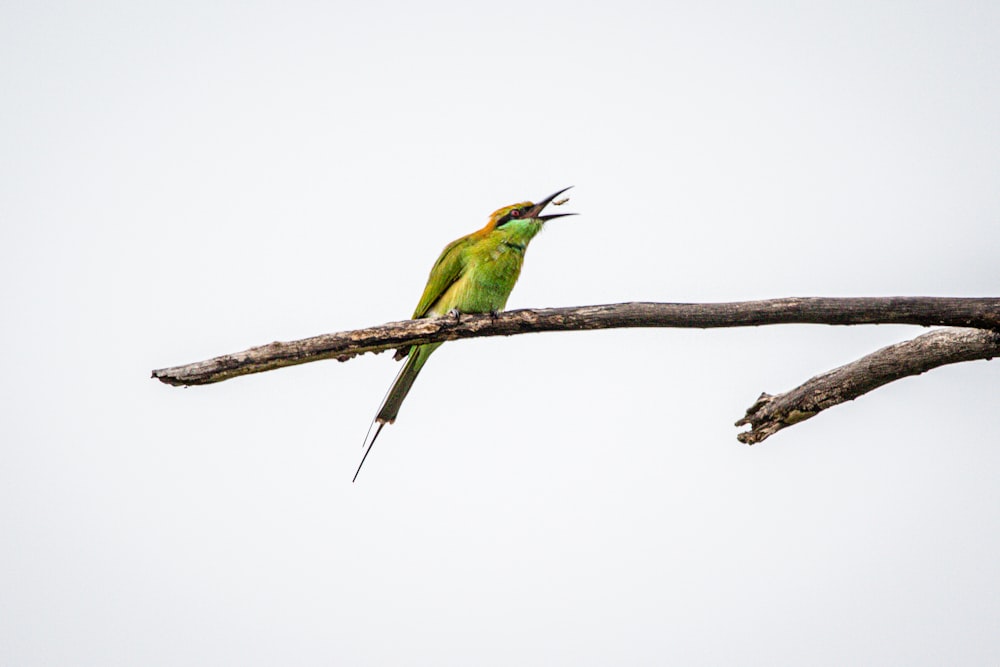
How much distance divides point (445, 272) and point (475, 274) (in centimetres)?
20

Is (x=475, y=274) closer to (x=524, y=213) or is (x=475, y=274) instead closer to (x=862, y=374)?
→ (x=524, y=213)

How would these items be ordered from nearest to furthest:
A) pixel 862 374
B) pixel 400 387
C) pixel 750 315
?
pixel 750 315 → pixel 862 374 → pixel 400 387

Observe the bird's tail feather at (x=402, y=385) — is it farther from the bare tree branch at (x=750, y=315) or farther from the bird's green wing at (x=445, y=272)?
the bare tree branch at (x=750, y=315)

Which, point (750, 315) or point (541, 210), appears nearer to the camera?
point (750, 315)

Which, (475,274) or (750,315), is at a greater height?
(475,274)

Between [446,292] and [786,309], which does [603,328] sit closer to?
[786,309]

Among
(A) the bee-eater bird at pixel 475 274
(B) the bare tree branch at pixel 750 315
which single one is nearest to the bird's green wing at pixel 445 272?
(A) the bee-eater bird at pixel 475 274

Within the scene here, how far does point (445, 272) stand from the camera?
4.22 m

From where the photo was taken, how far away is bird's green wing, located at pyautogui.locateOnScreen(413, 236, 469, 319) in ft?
13.8

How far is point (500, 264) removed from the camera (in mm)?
4160

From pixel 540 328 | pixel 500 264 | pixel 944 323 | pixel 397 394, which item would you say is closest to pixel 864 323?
pixel 944 323

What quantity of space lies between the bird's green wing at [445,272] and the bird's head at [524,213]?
182mm

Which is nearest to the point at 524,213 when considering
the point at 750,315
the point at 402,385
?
the point at 402,385

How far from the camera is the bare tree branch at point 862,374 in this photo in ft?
10.5
